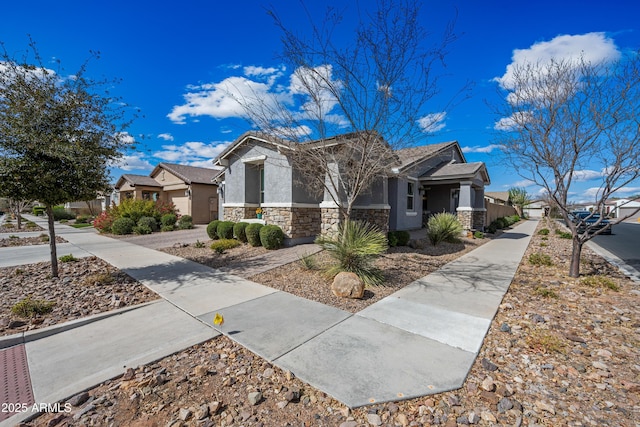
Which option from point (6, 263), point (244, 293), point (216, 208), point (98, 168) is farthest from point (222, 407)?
point (216, 208)

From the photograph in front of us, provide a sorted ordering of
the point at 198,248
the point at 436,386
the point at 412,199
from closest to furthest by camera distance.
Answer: the point at 436,386
the point at 198,248
the point at 412,199

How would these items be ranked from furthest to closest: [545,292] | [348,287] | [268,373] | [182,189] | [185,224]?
1. [182,189]
2. [185,224]
3. [545,292]
4. [348,287]
5. [268,373]

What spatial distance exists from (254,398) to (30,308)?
4.53 m

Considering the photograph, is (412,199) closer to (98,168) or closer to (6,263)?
(98,168)

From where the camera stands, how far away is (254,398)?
2652 mm

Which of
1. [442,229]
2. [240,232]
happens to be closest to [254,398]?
[240,232]

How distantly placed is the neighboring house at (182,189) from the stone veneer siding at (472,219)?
17601 millimetres

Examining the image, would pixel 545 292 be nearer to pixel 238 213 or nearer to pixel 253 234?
pixel 253 234

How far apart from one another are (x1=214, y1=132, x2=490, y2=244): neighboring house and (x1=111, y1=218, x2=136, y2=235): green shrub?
6506 millimetres

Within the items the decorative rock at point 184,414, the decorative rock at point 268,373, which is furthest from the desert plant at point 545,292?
the decorative rock at point 184,414

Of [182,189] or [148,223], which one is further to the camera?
[182,189]

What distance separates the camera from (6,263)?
315 inches

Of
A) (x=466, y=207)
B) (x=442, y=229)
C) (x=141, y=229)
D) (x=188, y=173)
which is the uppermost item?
(x=188, y=173)

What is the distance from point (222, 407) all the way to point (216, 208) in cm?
2133
